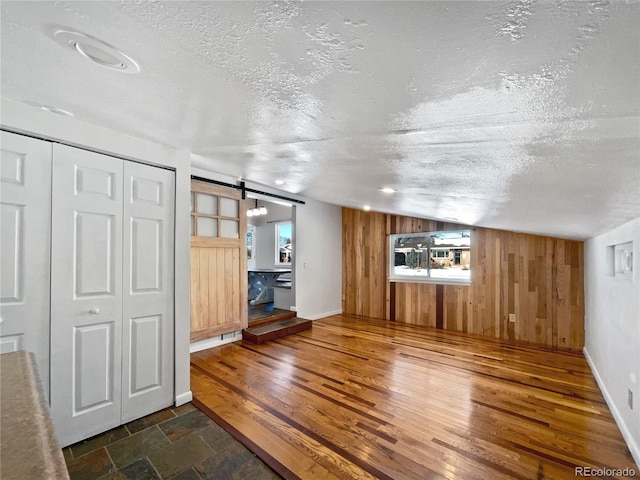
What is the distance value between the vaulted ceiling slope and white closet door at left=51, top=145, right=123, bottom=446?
0.61m

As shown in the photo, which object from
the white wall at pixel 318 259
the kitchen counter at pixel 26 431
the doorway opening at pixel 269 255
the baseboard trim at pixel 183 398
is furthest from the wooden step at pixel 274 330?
the kitchen counter at pixel 26 431

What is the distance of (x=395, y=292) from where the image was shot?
5.73 metres

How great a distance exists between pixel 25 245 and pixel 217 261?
7.68 ft

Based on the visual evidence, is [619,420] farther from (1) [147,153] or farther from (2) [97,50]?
(1) [147,153]

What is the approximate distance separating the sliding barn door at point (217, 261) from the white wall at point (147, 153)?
134 centimetres

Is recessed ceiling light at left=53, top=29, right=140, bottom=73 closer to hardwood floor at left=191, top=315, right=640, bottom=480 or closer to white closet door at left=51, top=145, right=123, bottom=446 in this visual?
white closet door at left=51, top=145, right=123, bottom=446

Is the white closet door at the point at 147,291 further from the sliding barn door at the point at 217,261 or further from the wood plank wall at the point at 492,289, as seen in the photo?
the wood plank wall at the point at 492,289

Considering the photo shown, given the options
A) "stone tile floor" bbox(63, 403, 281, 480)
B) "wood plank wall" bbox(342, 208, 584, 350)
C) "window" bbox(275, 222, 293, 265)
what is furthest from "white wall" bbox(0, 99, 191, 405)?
"window" bbox(275, 222, 293, 265)

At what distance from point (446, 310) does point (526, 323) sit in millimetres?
1151

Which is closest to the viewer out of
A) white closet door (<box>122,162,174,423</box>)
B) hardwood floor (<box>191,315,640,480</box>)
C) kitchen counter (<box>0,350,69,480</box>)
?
kitchen counter (<box>0,350,69,480</box>)

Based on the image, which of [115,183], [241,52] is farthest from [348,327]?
[241,52]

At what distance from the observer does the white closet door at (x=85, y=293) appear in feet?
6.14

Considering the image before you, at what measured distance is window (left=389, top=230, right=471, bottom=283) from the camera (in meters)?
5.10

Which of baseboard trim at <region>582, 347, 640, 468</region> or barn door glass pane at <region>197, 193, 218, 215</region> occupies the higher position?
barn door glass pane at <region>197, 193, 218, 215</region>
